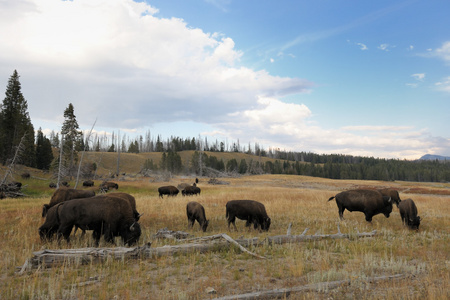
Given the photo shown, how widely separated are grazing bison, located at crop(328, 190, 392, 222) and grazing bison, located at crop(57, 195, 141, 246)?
12.2 m

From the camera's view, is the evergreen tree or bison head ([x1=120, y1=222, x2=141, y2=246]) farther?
the evergreen tree

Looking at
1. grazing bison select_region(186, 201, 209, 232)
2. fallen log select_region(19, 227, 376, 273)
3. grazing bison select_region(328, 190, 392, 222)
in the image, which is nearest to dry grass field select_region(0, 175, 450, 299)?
fallen log select_region(19, 227, 376, 273)

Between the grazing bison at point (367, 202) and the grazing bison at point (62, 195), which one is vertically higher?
the grazing bison at point (62, 195)

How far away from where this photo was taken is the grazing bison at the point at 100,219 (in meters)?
8.95

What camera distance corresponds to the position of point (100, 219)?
9086 mm

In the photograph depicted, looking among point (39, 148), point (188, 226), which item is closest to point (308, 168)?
point (39, 148)

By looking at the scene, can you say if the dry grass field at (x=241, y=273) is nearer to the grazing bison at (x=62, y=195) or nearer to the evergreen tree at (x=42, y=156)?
the grazing bison at (x=62, y=195)

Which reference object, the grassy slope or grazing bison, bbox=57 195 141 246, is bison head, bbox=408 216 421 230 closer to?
the grassy slope

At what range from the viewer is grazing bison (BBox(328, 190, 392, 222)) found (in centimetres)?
1446

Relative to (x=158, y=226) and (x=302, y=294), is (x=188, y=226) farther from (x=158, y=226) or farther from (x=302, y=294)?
(x=302, y=294)

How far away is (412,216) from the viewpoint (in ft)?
41.5

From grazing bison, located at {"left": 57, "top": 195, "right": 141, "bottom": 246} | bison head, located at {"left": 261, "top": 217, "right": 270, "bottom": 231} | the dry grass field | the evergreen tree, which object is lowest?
bison head, located at {"left": 261, "top": 217, "right": 270, "bottom": 231}

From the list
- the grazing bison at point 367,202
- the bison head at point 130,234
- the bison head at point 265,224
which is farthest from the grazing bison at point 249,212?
the grazing bison at point 367,202

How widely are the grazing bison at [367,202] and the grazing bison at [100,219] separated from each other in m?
12.2
